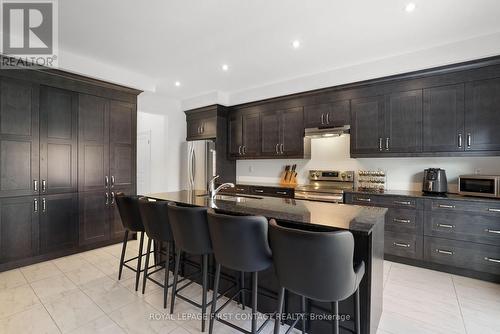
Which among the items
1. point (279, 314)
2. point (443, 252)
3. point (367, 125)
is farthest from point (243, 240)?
point (367, 125)

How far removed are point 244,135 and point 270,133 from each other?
1.98 ft

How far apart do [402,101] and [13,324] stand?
15.5 feet

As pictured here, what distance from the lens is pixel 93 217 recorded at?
3.68 m

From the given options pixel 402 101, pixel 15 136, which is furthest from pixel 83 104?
pixel 402 101

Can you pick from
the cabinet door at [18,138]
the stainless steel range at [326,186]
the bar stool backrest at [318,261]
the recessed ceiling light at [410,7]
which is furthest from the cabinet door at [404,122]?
the cabinet door at [18,138]

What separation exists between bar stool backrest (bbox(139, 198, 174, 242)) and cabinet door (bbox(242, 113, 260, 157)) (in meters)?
2.77

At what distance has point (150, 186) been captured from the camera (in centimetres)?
543

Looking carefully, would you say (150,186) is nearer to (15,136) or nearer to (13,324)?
(15,136)

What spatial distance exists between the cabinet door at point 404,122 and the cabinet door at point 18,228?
4.82 m

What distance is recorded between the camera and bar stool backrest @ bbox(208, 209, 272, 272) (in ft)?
5.02

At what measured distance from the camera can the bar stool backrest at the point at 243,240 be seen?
1.53m

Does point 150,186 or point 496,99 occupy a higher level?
point 496,99

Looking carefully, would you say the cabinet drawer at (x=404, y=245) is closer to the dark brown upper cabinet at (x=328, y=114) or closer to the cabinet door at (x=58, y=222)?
the dark brown upper cabinet at (x=328, y=114)

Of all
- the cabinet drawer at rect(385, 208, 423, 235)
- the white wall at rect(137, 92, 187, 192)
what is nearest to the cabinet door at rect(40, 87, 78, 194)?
the white wall at rect(137, 92, 187, 192)
